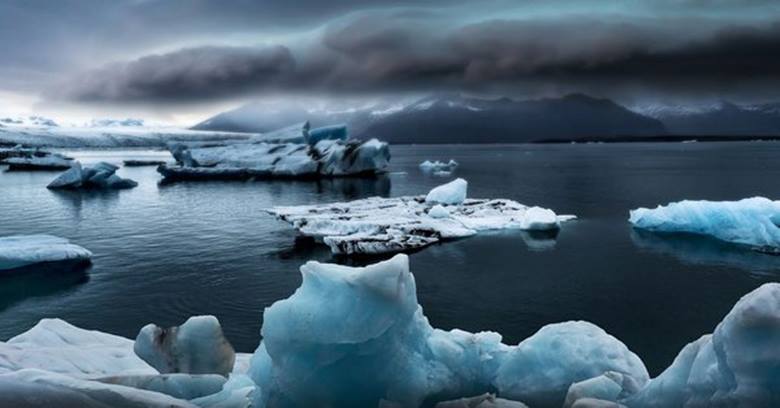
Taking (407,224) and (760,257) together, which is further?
(407,224)

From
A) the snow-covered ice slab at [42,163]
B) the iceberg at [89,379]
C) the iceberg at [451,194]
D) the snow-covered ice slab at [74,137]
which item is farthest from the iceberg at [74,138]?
the iceberg at [89,379]

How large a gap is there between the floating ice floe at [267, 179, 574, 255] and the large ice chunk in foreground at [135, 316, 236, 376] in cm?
1076

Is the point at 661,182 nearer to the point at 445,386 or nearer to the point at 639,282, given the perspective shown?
the point at 639,282

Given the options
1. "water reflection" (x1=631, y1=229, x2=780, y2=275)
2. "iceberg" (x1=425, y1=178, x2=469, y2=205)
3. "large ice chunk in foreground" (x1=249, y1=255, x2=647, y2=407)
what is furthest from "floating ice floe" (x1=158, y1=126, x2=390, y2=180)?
"large ice chunk in foreground" (x1=249, y1=255, x2=647, y2=407)

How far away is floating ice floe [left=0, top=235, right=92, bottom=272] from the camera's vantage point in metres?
17.2

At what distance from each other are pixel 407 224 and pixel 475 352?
14.2m

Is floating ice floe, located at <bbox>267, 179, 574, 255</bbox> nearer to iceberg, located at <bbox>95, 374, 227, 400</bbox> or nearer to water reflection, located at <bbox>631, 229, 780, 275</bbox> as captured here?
water reflection, located at <bbox>631, 229, 780, 275</bbox>

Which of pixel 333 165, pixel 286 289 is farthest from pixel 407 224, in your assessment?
pixel 333 165

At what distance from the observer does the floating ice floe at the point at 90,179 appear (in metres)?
44.7

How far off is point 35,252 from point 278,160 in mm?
34575

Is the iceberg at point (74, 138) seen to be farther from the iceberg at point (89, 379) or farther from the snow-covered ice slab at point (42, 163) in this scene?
the iceberg at point (89, 379)

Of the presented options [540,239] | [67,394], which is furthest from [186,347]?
[540,239]

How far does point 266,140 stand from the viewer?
5619cm

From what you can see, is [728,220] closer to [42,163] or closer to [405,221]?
[405,221]
